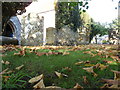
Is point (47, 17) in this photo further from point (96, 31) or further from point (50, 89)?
point (50, 89)

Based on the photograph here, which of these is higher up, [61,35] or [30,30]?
[30,30]

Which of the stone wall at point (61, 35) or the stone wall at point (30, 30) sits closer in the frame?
the stone wall at point (30, 30)

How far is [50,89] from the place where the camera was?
2.55ft

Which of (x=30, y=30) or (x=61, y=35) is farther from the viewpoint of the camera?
(x=61, y=35)

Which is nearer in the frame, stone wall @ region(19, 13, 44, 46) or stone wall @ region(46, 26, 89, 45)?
stone wall @ region(19, 13, 44, 46)

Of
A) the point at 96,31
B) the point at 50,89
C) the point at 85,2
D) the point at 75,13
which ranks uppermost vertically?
the point at 75,13

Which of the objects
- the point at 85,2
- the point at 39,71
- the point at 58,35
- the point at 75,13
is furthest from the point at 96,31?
the point at 39,71

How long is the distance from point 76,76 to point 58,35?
953 cm

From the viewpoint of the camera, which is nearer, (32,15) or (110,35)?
(32,15)

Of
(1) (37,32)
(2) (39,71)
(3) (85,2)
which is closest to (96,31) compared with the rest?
(1) (37,32)

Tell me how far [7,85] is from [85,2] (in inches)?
70.8

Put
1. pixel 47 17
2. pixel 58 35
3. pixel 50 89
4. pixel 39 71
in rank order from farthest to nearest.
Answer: pixel 47 17 < pixel 58 35 < pixel 39 71 < pixel 50 89

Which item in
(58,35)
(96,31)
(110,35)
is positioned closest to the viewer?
(58,35)

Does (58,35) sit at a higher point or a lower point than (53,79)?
higher
